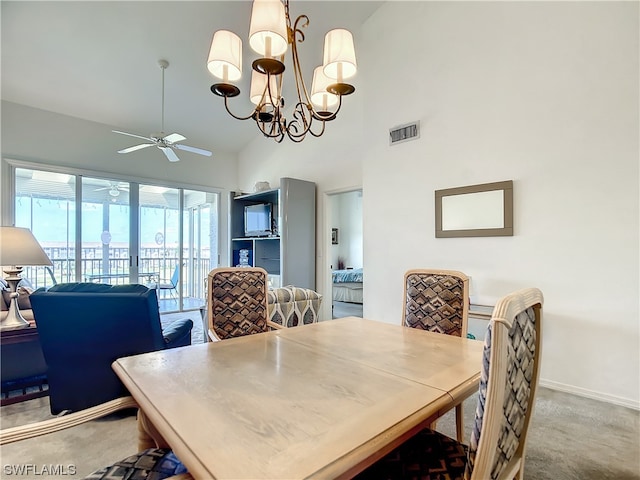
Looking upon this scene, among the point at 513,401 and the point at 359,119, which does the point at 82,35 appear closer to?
the point at 359,119

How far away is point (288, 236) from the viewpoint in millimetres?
4828

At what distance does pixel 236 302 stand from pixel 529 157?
266 cm

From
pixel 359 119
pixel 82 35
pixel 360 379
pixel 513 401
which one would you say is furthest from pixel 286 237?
pixel 513 401

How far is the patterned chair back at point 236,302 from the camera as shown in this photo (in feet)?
7.07

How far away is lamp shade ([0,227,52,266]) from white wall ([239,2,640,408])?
10.1 feet

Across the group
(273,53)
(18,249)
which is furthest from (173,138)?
(273,53)

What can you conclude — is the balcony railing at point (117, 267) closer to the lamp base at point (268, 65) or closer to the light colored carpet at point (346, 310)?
the light colored carpet at point (346, 310)

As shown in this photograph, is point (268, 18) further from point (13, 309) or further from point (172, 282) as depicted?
point (172, 282)

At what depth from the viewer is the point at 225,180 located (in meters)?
6.52

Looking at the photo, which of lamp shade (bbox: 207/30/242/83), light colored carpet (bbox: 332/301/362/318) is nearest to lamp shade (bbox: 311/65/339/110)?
lamp shade (bbox: 207/30/242/83)

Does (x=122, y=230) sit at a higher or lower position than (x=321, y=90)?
lower

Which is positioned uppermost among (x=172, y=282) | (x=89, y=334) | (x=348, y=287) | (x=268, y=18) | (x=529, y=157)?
(x=268, y=18)

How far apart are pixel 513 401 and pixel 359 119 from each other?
432 centimetres

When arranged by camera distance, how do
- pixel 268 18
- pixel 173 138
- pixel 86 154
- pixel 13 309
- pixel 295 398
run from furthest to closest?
pixel 86 154, pixel 173 138, pixel 13 309, pixel 268 18, pixel 295 398
